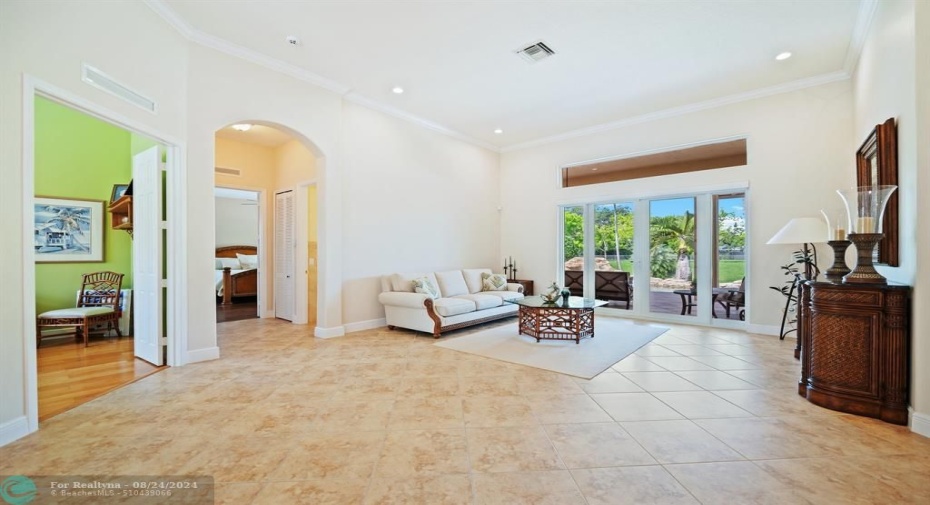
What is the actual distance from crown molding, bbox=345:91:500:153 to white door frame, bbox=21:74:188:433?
2.41 meters

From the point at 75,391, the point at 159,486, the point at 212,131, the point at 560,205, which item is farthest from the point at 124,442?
the point at 560,205

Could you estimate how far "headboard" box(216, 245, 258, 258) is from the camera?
10.1 metres

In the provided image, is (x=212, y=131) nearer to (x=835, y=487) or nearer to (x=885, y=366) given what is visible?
→ (x=835, y=487)

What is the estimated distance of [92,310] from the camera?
4.64m

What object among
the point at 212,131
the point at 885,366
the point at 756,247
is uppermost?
the point at 212,131

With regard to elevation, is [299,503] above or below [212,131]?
below

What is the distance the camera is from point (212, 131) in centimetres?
402

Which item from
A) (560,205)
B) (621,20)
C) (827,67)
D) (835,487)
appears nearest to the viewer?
(835,487)

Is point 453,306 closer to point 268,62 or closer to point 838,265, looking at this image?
point 268,62

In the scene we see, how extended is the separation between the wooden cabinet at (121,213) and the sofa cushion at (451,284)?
13.2 ft

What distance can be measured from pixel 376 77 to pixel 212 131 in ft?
6.66

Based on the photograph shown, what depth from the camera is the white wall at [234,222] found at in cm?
1047

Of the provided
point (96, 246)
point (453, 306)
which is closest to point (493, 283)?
point (453, 306)

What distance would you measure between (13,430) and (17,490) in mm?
735
